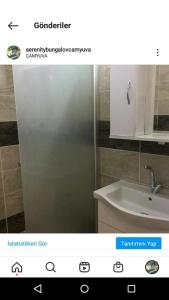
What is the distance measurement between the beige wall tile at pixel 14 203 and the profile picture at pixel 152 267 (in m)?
1.02

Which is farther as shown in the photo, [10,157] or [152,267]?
[10,157]

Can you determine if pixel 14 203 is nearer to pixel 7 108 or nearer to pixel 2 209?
pixel 2 209

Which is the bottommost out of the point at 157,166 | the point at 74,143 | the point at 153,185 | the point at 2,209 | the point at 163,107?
the point at 2,209

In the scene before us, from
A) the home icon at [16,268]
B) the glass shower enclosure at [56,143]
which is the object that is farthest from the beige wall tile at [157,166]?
the home icon at [16,268]

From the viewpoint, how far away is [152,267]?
29 cm

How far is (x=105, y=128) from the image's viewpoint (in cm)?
136

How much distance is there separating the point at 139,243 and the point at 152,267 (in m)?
0.04

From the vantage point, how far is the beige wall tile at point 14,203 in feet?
3.91

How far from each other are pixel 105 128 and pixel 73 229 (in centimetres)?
71
